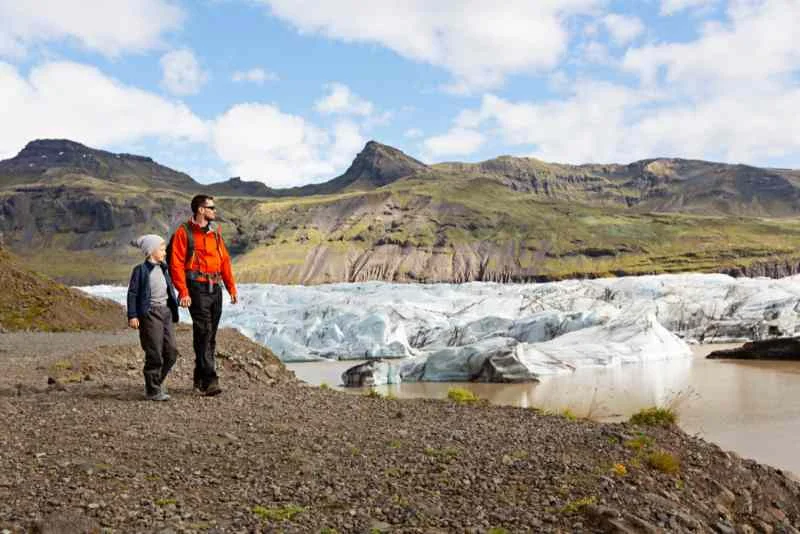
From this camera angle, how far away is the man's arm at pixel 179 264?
353 inches

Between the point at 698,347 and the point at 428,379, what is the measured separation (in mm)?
18811

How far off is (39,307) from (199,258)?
2377cm

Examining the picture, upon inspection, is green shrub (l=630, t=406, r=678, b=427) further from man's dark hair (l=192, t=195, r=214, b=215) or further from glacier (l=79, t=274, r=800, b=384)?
glacier (l=79, t=274, r=800, b=384)

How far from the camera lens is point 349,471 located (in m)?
6.09

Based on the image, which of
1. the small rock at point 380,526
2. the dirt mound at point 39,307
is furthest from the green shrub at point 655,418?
the dirt mound at point 39,307

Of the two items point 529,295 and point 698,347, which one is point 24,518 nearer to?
point 698,347

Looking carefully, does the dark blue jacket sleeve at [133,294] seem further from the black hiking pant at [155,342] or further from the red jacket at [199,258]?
the red jacket at [199,258]

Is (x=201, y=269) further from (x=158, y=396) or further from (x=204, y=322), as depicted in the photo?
(x=158, y=396)

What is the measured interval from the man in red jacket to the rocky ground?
0.96 m

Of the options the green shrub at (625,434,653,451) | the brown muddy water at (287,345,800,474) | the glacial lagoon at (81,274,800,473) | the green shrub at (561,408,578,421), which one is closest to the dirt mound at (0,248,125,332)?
the glacial lagoon at (81,274,800,473)

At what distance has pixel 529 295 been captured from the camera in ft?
149

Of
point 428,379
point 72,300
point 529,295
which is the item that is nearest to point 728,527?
point 428,379

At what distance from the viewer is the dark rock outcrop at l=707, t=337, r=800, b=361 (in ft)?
97.2

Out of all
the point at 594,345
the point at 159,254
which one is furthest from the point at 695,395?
the point at 159,254
